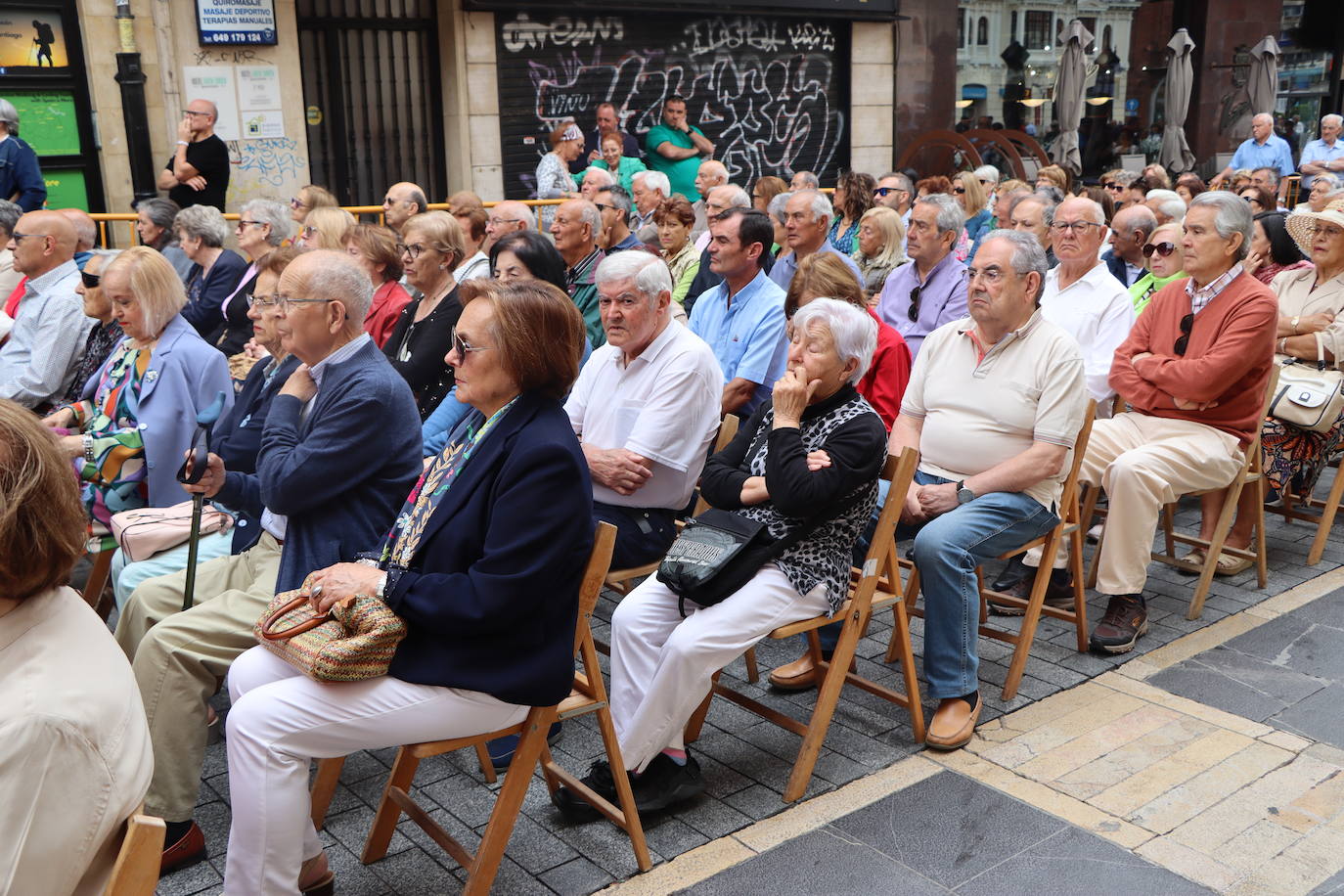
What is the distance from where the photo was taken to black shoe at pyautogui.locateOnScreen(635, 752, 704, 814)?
350 centimetres

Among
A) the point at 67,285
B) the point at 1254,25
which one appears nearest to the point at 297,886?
the point at 67,285

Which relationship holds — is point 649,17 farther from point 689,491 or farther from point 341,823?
point 341,823

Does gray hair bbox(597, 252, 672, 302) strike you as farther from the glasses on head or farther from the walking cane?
the glasses on head

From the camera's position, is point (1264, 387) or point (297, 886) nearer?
point (297, 886)

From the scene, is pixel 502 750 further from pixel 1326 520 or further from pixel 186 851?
pixel 1326 520

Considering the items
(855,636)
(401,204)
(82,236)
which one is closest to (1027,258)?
(855,636)

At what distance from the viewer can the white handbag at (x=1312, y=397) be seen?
218 inches

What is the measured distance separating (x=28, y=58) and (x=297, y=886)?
969 centimetres

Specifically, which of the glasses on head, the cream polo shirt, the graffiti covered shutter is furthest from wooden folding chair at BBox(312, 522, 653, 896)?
the graffiti covered shutter

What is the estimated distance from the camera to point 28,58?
10188 mm

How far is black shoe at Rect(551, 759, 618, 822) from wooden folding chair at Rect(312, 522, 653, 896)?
0.17 ft

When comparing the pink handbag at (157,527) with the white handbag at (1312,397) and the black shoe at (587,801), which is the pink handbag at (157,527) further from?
the white handbag at (1312,397)

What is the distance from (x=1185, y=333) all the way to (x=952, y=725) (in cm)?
224

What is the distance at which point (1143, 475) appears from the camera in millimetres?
4758
